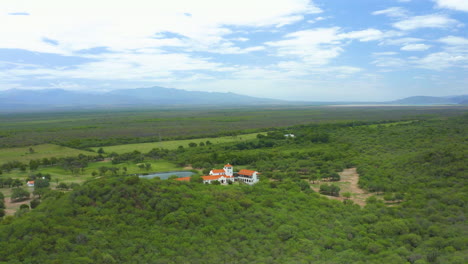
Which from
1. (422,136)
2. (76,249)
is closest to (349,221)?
(76,249)

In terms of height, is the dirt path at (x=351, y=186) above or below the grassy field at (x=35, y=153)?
below

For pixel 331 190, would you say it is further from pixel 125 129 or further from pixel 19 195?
pixel 125 129

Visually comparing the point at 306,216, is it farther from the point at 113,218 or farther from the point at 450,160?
the point at 450,160

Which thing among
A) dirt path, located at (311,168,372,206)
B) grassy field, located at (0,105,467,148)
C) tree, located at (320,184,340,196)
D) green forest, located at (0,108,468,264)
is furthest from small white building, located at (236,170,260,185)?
grassy field, located at (0,105,467,148)

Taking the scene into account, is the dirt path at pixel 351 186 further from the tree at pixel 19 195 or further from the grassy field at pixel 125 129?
the grassy field at pixel 125 129

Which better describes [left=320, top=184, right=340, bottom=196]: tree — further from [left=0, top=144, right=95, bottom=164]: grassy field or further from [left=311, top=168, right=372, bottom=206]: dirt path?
[left=0, top=144, right=95, bottom=164]: grassy field

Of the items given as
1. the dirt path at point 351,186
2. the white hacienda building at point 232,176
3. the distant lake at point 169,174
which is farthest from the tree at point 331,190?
the distant lake at point 169,174
